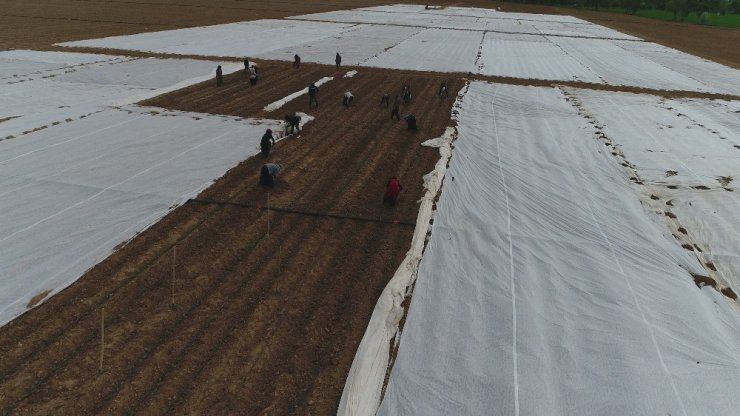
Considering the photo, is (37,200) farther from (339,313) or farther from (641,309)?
(641,309)

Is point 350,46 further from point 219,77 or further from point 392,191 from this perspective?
point 392,191

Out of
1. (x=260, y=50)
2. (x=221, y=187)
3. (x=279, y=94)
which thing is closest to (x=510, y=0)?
(x=260, y=50)

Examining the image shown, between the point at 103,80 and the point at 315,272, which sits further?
the point at 103,80

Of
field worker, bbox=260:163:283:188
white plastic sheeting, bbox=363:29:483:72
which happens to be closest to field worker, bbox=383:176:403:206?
field worker, bbox=260:163:283:188

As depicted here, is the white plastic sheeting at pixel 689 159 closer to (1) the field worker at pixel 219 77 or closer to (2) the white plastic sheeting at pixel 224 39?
(1) the field worker at pixel 219 77

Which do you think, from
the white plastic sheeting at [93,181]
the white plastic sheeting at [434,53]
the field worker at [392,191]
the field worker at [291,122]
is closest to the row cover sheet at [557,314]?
the field worker at [392,191]

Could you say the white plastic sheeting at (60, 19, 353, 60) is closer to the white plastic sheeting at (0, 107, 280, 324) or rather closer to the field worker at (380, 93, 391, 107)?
the field worker at (380, 93, 391, 107)
